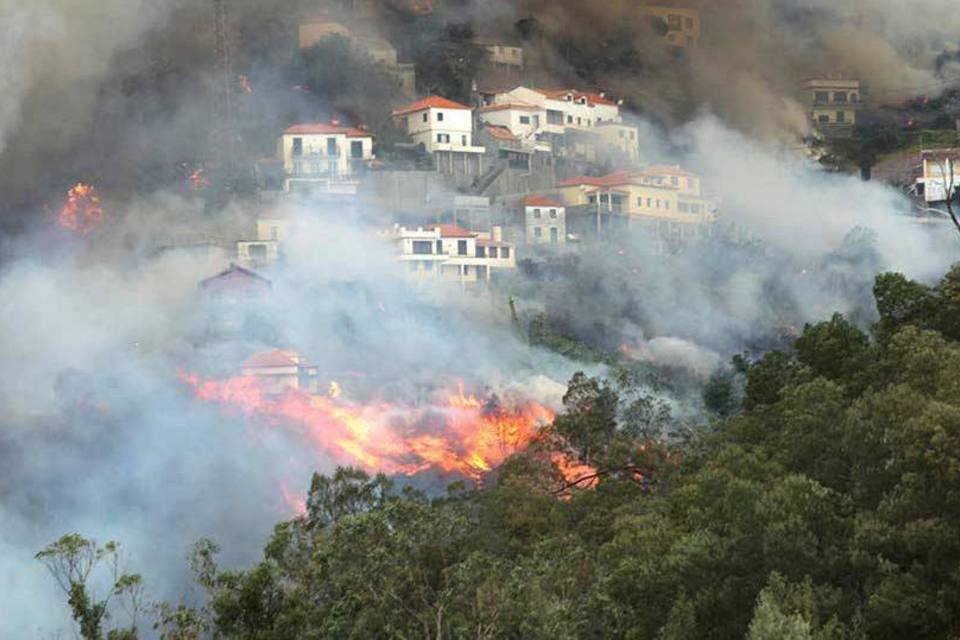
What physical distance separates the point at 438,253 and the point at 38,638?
47.0 feet

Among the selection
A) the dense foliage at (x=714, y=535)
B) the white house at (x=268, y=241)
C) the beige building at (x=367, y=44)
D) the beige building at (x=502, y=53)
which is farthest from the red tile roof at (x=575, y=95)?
the dense foliage at (x=714, y=535)

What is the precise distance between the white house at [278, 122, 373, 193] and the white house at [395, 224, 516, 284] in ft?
7.89

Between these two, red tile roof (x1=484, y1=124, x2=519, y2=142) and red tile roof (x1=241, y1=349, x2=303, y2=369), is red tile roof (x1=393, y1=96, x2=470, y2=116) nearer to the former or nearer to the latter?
red tile roof (x1=484, y1=124, x2=519, y2=142)

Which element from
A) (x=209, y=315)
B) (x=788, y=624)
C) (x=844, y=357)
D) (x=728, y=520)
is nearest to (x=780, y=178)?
(x=209, y=315)

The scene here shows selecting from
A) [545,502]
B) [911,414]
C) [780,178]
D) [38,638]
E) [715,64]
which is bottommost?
[38,638]

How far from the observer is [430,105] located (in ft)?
137

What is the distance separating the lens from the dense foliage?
14.8 meters

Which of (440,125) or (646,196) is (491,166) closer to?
(440,125)

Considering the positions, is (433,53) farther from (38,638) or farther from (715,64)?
(38,638)

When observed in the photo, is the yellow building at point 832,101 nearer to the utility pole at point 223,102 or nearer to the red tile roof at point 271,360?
the utility pole at point 223,102

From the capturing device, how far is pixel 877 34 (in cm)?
4888

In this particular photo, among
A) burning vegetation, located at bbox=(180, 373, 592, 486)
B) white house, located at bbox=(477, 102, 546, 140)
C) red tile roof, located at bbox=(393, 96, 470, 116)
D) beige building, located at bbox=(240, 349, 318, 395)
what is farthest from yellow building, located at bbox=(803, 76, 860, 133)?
beige building, located at bbox=(240, 349, 318, 395)

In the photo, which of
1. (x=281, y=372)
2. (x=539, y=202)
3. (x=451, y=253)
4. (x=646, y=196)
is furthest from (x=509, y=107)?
(x=281, y=372)

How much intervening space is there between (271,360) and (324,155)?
7.65 m
